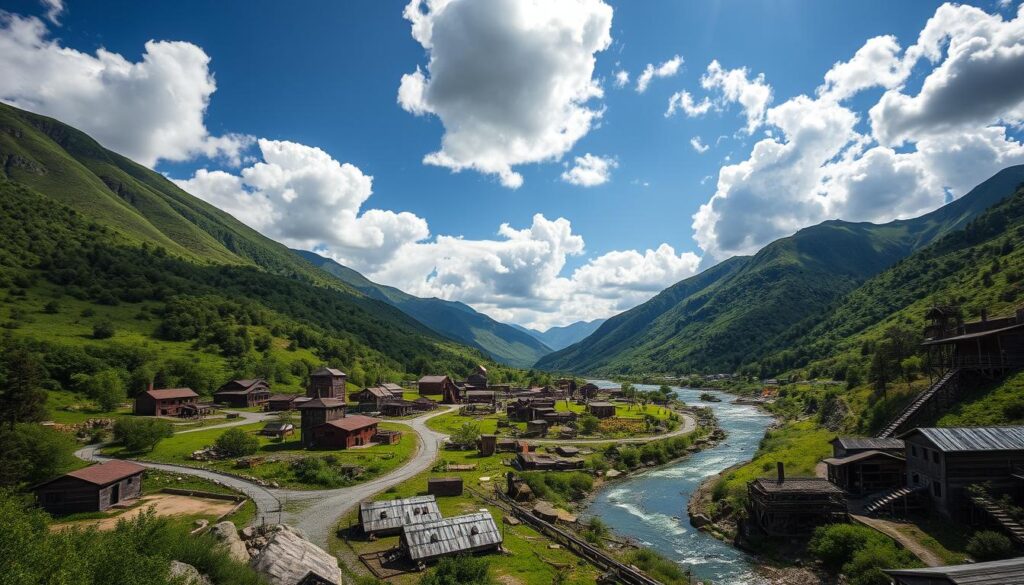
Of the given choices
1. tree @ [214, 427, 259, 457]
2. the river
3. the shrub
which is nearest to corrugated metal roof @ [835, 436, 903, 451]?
the shrub

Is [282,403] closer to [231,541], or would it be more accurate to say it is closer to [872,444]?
[231,541]

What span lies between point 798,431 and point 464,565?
72061 millimetres

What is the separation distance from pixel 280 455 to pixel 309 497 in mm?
19349

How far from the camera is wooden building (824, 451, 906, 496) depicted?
46500 mm

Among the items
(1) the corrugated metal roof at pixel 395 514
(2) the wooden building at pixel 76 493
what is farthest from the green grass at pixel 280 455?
(1) the corrugated metal roof at pixel 395 514

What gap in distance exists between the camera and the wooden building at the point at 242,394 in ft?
369

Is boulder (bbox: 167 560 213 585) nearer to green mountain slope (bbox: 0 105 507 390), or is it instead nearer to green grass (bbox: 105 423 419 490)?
green grass (bbox: 105 423 419 490)

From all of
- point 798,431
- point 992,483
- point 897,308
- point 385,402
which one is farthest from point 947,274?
point 385,402

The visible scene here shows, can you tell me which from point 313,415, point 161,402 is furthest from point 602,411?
point 161,402

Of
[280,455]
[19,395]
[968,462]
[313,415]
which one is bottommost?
[280,455]

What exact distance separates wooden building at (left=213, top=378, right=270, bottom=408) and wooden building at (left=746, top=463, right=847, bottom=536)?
346ft

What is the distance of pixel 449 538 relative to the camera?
3600cm

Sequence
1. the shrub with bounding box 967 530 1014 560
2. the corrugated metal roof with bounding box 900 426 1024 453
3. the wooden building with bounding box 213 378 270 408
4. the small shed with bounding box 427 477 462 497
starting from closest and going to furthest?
1. the shrub with bounding box 967 530 1014 560
2. the corrugated metal roof with bounding box 900 426 1024 453
3. the small shed with bounding box 427 477 462 497
4. the wooden building with bounding box 213 378 270 408

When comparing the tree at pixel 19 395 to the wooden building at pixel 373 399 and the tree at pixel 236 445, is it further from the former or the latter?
the wooden building at pixel 373 399
